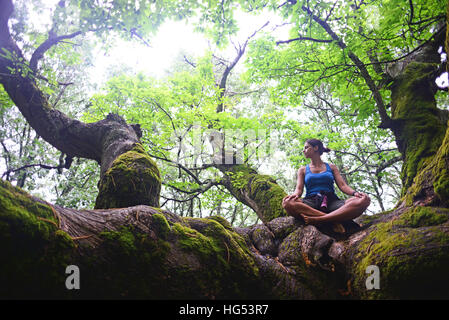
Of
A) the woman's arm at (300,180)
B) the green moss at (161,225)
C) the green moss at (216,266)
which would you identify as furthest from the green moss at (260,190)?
the green moss at (161,225)

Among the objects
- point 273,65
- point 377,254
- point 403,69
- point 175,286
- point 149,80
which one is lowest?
point 175,286

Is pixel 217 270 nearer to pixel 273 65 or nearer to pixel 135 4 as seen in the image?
pixel 135 4

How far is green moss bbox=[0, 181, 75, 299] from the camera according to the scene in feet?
3.93

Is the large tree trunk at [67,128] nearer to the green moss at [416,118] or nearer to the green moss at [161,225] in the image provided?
the green moss at [161,225]

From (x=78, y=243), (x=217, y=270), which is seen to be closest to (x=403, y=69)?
(x=217, y=270)

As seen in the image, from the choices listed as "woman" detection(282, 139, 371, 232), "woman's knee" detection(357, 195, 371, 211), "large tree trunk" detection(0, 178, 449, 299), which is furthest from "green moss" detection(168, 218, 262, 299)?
"woman's knee" detection(357, 195, 371, 211)

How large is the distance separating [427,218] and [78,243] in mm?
3135

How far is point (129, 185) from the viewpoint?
285 centimetres

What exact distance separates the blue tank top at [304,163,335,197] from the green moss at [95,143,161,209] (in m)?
2.43

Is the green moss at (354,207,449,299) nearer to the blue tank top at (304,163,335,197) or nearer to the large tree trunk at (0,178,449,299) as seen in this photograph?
the large tree trunk at (0,178,449,299)
